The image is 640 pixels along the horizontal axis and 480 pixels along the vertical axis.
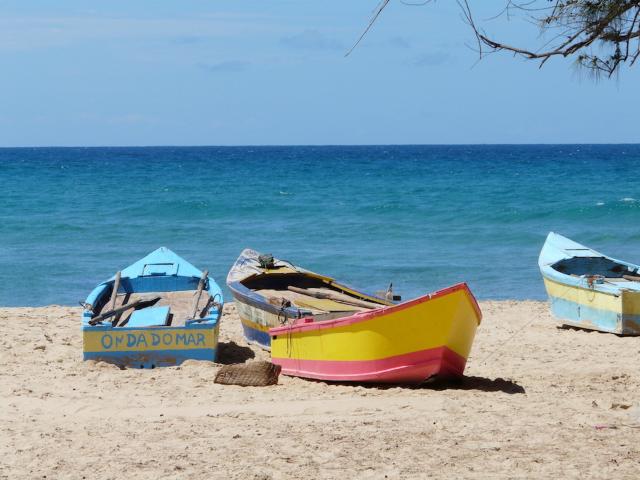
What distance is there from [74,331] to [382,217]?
2012cm

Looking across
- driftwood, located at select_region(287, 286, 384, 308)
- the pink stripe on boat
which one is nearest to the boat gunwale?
the pink stripe on boat

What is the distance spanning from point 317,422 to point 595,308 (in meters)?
5.71

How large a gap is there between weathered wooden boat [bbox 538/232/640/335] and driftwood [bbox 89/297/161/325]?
534 centimetres

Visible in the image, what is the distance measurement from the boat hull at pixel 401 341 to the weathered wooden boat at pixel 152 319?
1.37 metres

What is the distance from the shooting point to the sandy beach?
6406 mm

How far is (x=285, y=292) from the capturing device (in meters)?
12.0

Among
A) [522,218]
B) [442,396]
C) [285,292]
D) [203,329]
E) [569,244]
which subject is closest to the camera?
[442,396]

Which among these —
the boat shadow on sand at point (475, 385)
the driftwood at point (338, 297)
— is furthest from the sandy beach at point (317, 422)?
the driftwood at point (338, 297)

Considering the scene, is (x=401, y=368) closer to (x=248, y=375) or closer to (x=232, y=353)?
(x=248, y=375)

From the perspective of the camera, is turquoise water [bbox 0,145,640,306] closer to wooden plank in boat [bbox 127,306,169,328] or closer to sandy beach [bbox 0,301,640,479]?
wooden plank in boat [bbox 127,306,169,328]

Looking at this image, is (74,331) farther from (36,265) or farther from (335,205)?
(335,205)

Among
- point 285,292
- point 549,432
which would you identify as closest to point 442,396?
point 549,432

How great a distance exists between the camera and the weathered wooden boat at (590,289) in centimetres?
1166

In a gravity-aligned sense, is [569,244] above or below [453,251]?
above
